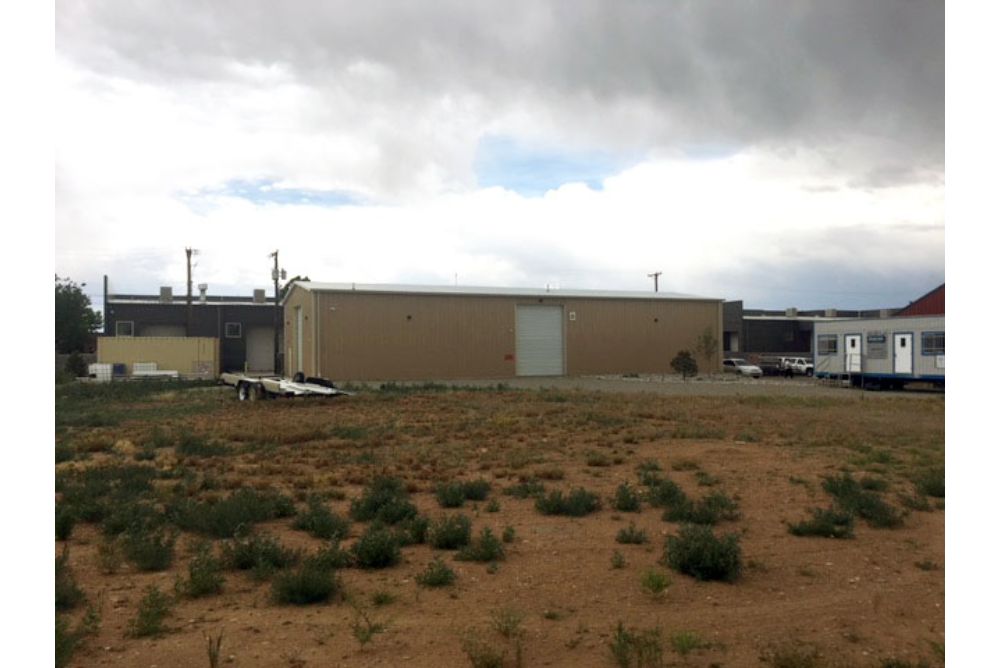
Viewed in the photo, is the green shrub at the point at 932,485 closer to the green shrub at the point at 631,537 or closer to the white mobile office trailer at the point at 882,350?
the green shrub at the point at 631,537

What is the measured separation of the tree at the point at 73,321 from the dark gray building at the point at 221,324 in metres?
1.47

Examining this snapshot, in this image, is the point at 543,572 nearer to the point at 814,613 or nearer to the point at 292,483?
the point at 814,613

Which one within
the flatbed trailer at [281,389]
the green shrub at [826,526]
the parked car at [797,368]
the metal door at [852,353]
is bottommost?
the parked car at [797,368]

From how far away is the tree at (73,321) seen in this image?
57.0 metres

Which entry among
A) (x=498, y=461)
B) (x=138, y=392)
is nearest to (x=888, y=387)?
(x=498, y=461)

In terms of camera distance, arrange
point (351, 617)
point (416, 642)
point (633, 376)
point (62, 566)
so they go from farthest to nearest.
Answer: point (633, 376), point (62, 566), point (351, 617), point (416, 642)

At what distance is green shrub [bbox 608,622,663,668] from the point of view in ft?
14.3

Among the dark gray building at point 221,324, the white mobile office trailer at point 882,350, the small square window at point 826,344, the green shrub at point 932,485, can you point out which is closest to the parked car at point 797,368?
the small square window at point 826,344

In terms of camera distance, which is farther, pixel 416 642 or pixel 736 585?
pixel 736 585

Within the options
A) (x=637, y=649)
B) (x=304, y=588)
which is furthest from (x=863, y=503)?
(x=304, y=588)

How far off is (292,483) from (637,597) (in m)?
5.41

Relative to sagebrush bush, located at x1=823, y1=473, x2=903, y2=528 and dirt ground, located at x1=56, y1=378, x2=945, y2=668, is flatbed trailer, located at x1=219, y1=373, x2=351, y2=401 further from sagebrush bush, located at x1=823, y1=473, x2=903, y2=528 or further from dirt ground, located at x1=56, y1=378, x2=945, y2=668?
sagebrush bush, located at x1=823, y1=473, x2=903, y2=528

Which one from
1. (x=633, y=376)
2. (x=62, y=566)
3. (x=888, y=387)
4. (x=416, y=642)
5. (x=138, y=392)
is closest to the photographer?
(x=416, y=642)

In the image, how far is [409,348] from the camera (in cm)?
3847
